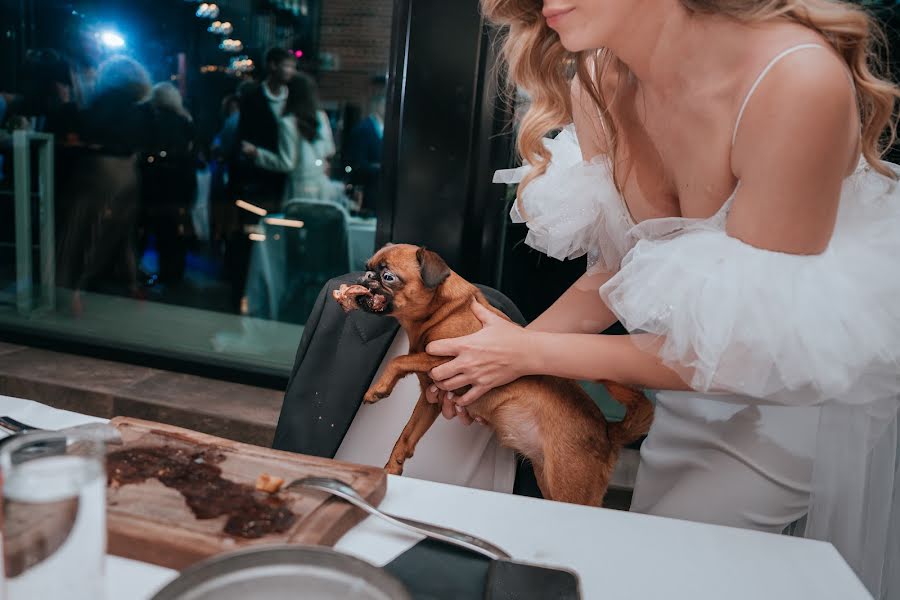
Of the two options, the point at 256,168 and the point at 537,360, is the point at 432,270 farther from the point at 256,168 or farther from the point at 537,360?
the point at 256,168

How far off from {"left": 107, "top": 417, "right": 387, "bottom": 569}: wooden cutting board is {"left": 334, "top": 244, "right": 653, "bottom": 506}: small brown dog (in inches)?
14.0

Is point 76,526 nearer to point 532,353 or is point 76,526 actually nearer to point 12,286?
point 532,353

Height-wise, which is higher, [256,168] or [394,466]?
[256,168]

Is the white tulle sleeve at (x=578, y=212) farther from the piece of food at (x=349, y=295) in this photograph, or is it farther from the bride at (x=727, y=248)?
the piece of food at (x=349, y=295)

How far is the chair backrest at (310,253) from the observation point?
10.4ft

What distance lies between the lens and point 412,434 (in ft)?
4.34

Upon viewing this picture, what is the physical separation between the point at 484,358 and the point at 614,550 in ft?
1.52

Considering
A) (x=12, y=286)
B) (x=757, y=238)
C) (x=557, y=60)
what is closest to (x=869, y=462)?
(x=757, y=238)

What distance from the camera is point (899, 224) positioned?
1170 mm

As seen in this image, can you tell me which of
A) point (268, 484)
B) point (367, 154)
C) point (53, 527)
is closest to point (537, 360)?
point (268, 484)

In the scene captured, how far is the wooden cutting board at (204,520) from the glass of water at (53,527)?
0.22 m

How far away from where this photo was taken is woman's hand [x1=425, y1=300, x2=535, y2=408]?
1226 millimetres

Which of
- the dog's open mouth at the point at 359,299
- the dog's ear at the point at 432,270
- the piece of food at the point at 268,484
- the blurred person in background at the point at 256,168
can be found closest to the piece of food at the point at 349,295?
the dog's open mouth at the point at 359,299

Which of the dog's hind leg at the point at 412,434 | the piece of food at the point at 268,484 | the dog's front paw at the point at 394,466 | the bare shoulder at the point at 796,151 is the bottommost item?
the dog's front paw at the point at 394,466
